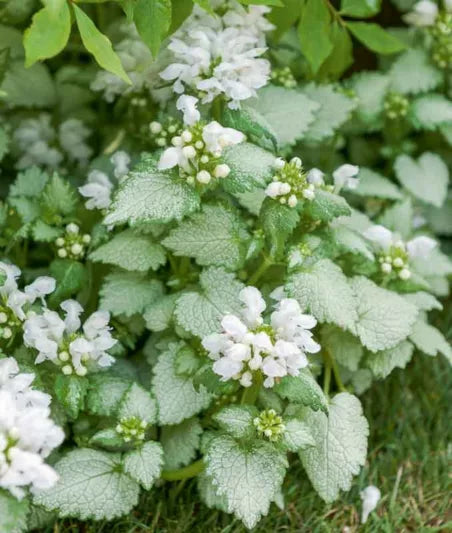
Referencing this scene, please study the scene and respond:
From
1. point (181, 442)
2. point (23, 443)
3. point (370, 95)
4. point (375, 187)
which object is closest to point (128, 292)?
point (181, 442)

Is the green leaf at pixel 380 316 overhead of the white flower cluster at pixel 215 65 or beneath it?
beneath

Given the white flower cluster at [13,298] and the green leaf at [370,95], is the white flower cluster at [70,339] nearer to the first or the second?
the white flower cluster at [13,298]

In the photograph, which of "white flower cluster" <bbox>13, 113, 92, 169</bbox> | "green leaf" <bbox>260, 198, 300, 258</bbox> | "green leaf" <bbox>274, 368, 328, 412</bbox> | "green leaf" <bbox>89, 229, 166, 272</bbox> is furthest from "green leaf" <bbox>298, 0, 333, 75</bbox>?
"green leaf" <bbox>274, 368, 328, 412</bbox>

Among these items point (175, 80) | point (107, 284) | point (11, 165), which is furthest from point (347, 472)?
point (11, 165)

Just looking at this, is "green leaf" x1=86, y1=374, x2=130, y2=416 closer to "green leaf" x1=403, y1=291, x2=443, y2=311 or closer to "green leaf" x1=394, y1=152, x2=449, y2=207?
"green leaf" x1=403, y1=291, x2=443, y2=311

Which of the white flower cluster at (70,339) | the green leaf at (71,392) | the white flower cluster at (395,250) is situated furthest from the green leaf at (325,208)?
the green leaf at (71,392)

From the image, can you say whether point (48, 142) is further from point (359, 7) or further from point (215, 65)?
point (359, 7)
